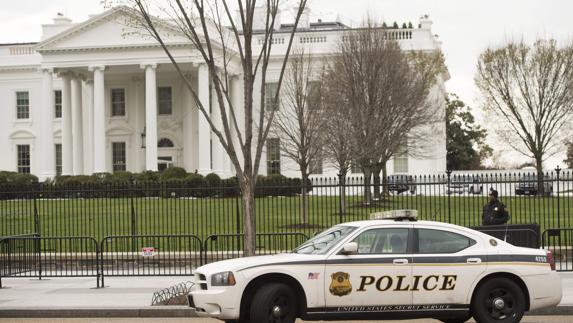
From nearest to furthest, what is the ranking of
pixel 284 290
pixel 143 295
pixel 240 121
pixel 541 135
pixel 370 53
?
pixel 284 290 < pixel 143 295 < pixel 370 53 < pixel 541 135 < pixel 240 121

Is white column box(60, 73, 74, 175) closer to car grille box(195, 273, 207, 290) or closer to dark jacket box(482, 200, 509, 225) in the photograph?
dark jacket box(482, 200, 509, 225)

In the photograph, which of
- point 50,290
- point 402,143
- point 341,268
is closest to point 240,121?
point 402,143

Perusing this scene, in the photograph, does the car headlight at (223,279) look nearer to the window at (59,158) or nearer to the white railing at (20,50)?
the window at (59,158)

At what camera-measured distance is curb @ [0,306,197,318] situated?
1427 centimetres

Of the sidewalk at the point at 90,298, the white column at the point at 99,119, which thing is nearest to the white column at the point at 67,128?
the white column at the point at 99,119

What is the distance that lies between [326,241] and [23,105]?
61.1 m

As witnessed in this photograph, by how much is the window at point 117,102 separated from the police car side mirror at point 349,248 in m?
55.2

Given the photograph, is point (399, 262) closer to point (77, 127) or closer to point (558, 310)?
point (558, 310)

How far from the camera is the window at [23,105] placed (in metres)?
69.5

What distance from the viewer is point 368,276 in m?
11.5

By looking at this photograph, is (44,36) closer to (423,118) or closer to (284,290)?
(423,118)

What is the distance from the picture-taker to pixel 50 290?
17641mm

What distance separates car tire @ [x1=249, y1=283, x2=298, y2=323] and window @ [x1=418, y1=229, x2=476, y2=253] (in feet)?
5.74

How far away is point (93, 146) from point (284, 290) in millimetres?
52208
